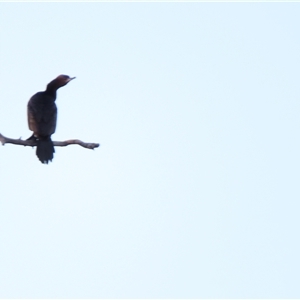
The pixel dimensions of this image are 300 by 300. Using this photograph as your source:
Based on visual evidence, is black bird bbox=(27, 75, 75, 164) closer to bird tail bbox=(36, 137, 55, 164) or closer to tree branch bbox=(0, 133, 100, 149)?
bird tail bbox=(36, 137, 55, 164)

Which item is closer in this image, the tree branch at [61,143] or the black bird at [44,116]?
the tree branch at [61,143]

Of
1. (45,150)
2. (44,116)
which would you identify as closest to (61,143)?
(45,150)

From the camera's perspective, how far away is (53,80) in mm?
Result: 13172

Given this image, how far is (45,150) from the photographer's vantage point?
12.0 metres

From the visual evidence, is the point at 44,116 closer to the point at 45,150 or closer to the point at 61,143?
the point at 45,150

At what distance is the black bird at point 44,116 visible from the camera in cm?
1205

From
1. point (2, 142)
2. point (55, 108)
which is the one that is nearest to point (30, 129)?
point (55, 108)

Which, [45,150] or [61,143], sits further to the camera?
[45,150]

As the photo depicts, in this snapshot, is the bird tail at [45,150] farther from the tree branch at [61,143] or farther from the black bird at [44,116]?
the tree branch at [61,143]

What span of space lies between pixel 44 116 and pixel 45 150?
2.56 ft

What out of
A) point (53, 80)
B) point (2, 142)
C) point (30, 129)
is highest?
point (53, 80)

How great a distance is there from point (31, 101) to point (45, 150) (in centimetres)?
138

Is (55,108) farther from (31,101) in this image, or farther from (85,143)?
(85,143)

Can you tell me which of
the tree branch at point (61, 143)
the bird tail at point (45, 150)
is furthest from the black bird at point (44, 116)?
the tree branch at point (61, 143)
